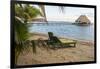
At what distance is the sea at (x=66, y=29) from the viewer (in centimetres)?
223

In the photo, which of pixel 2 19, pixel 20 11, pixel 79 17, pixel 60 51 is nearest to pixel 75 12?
pixel 79 17

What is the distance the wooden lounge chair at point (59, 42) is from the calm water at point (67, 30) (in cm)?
5

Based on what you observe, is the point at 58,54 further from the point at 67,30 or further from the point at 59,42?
the point at 67,30

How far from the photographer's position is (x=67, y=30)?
7.70 feet

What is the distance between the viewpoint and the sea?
2229 millimetres

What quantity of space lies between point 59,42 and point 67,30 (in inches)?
6.8

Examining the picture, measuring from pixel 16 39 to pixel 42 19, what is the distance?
37 centimetres

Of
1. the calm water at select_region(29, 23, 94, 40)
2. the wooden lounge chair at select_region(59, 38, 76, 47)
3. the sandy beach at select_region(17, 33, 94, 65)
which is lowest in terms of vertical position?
the sandy beach at select_region(17, 33, 94, 65)

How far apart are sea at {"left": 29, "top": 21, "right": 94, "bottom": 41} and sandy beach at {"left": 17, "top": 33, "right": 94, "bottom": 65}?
58 millimetres

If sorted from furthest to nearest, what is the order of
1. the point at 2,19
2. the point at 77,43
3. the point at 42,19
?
the point at 77,43 → the point at 42,19 → the point at 2,19

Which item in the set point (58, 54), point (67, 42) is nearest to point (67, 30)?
point (67, 42)

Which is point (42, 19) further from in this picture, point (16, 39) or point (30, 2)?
point (16, 39)

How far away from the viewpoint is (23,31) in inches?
85.7

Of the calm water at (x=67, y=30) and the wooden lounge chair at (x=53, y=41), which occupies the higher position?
the calm water at (x=67, y=30)
